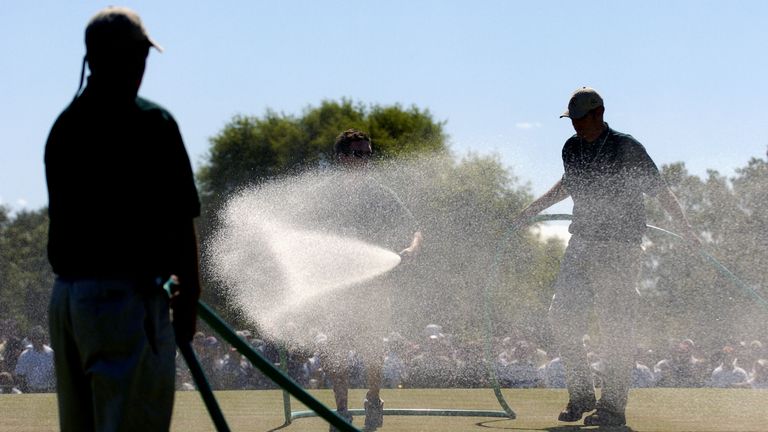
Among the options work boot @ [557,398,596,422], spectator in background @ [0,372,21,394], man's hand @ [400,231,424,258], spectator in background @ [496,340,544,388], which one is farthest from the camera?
spectator in background @ [496,340,544,388]

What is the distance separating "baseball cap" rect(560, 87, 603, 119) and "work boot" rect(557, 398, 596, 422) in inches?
80.6

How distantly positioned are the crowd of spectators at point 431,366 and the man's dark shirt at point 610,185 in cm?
871

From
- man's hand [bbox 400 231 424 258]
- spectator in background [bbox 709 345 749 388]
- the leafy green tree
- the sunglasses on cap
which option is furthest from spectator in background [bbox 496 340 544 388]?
the sunglasses on cap

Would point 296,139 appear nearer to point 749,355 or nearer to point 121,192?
point 749,355

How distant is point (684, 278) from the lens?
30250 mm

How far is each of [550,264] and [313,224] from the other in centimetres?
2551

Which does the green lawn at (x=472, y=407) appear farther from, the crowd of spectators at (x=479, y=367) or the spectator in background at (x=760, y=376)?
the spectator in background at (x=760, y=376)

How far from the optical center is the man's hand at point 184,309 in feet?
13.2

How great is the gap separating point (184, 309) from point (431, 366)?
17367 millimetres

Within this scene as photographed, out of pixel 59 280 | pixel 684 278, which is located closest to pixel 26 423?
pixel 59 280

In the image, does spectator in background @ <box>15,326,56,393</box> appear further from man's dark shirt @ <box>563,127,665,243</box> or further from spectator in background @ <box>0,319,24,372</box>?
man's dark shirt @ <box>563,127,665,243</box>

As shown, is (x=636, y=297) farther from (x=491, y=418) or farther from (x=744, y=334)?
(x=744, y=334)

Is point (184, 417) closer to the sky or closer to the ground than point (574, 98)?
closer to the ground

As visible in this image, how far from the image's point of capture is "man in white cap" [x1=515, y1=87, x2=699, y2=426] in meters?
8.29
